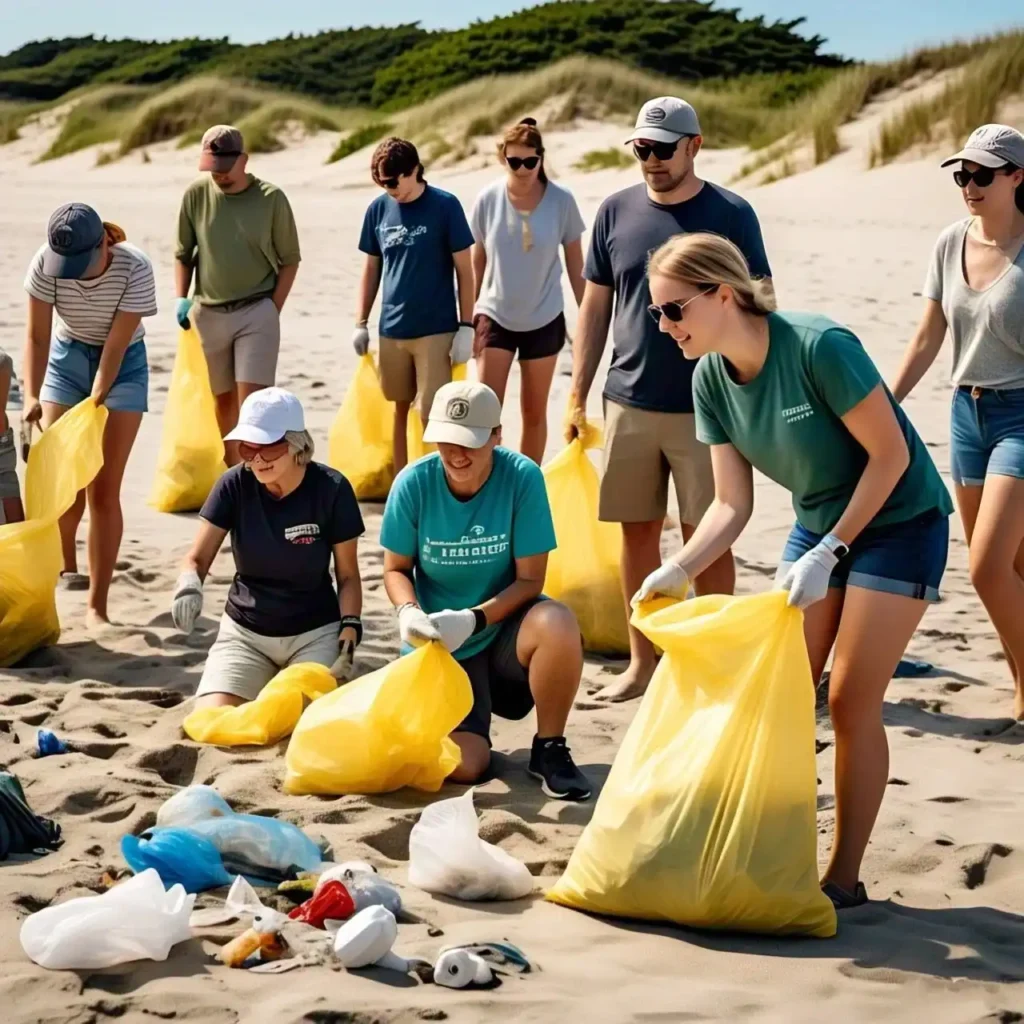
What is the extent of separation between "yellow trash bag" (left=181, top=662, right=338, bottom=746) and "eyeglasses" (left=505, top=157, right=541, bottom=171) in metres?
2.41

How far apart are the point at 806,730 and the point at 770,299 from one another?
2.68 feet

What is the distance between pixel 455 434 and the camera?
12.9 ft

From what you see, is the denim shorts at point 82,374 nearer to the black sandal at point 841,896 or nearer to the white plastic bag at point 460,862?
the white plastic bag at point 460,862

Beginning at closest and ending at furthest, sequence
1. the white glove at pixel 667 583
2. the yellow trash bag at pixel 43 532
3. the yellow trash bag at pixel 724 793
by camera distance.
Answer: the yellow trash bag at pixel 724 793, the white glove at pixel 667 583, the yellow trash bag at pixel 43 532

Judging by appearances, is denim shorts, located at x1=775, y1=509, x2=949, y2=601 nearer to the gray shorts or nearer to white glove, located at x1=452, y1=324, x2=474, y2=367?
the gray shorts

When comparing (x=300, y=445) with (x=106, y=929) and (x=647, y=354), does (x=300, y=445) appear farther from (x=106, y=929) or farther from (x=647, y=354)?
(x=106, y=929)

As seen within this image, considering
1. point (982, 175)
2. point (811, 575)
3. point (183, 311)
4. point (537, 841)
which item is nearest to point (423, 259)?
point (183, 311)

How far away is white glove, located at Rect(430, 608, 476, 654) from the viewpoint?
3.83 metres

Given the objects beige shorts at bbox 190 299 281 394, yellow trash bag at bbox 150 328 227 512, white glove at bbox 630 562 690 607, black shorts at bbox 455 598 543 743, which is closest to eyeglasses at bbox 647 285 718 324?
white glove at bbox 630 562 690 607

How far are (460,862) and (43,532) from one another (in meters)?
2.13

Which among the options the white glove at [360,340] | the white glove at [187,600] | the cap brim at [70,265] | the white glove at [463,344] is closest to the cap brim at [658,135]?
the white glove at [187,600]

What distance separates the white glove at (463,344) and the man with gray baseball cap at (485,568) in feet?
6.84

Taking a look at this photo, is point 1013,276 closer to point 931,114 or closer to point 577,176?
point 931,114

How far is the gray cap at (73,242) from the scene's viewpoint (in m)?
5.01
